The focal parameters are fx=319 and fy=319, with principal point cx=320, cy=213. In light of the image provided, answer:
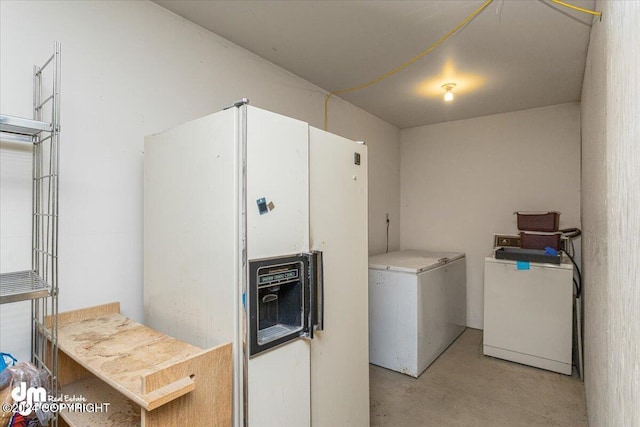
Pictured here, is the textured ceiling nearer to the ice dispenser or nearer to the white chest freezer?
the ice dispenser

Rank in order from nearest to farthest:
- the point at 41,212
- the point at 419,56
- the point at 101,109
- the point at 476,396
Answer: the point at 41,212
the point at 101,109
the point at 419,56
the point at 476,396

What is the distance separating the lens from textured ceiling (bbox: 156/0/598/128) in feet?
6.16

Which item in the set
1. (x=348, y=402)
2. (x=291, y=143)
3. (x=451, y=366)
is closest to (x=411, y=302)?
(x=451, y=366)

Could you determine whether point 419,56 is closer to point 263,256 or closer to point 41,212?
point 263,256

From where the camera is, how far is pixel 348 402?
5.79 ft

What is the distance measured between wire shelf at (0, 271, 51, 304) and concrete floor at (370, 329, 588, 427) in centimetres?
210

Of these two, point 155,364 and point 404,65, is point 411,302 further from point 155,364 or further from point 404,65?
point 155,364

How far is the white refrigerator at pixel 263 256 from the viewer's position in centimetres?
124

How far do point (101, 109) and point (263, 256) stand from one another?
1.18m

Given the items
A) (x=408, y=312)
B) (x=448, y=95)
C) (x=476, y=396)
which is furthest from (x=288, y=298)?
(x=448, y=95)

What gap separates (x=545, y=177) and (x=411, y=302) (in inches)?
86.9

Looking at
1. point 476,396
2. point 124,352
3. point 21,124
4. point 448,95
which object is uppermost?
point 448,95

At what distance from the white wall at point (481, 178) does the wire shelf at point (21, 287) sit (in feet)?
12.8

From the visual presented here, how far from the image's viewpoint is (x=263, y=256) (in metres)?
1.31
